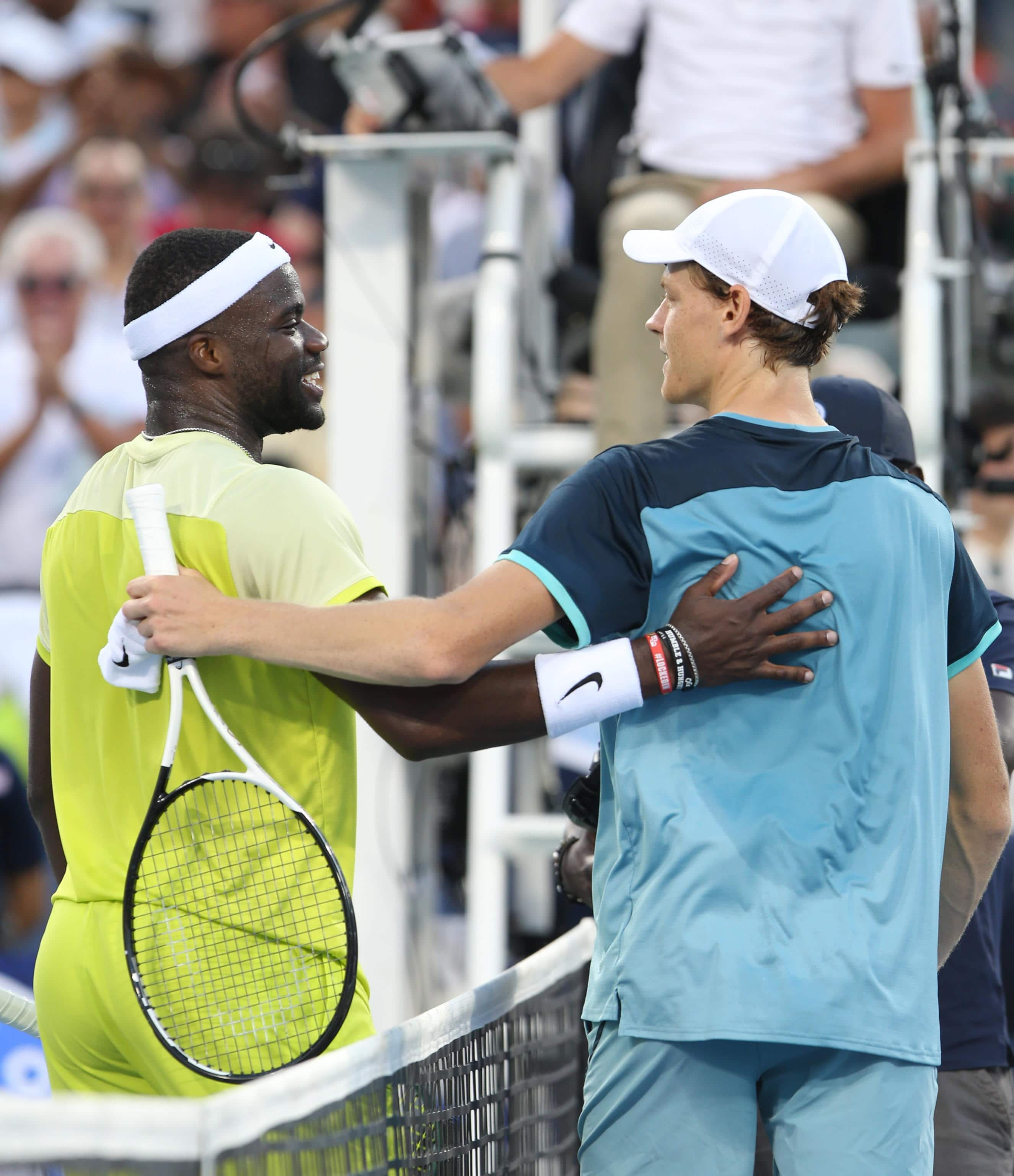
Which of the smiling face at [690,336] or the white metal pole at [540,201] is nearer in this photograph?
the smiling face at [690,336]

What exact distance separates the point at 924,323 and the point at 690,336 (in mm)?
2497

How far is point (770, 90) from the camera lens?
5090 millimetres

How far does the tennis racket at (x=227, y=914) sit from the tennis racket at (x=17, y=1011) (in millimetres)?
633

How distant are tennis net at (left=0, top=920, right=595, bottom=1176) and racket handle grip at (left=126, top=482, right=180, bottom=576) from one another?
0.60 m

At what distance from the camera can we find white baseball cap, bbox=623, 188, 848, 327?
2.12 metres

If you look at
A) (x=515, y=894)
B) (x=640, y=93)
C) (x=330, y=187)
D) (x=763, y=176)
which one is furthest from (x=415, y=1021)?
(x=515, y=894)

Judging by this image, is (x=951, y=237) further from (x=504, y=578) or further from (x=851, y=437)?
(x=504, y=578)

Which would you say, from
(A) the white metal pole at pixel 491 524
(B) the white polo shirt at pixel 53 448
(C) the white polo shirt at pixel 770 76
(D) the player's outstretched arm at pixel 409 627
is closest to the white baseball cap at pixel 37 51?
(B) the white polo shirt at pixel 53 448

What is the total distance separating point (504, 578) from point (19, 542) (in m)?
6.88

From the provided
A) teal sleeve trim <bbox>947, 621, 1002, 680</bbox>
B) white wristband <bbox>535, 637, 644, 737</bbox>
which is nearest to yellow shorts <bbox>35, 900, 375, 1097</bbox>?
white wristband <bbox>535, 637, 644, 737</bbox>

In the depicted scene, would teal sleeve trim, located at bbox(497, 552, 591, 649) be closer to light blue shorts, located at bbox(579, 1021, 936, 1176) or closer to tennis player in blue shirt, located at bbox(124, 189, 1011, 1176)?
tennis player in blue shirt, located at bbox(124, 189, 1011, 1176)

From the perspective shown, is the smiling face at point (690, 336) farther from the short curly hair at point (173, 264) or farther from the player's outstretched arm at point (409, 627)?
the short curly hair at point (173, 264)

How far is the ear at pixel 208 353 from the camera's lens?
2.30 metres

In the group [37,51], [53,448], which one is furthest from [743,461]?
[37,51]
